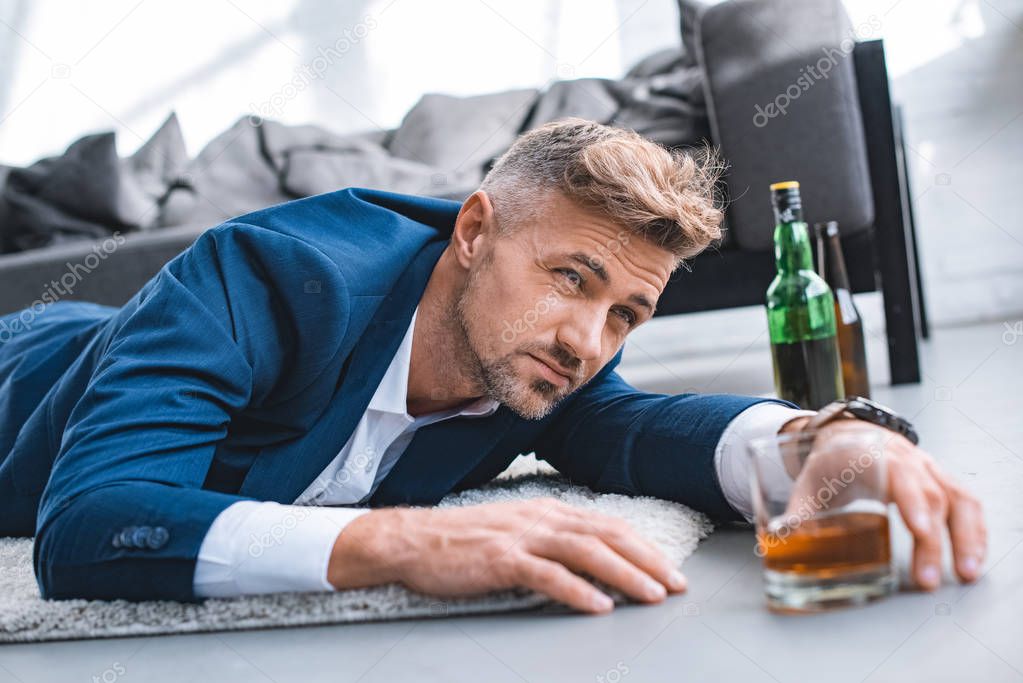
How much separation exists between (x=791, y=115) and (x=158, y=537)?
1678mm

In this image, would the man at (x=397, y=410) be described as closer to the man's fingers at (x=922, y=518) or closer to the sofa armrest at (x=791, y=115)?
the man's fingers at (x=922, y=518)

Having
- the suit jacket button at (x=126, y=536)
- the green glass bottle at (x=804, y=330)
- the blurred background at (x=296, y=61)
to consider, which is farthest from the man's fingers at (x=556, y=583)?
the blurred background at (x=296, y=61)

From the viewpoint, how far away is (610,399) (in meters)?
1.23

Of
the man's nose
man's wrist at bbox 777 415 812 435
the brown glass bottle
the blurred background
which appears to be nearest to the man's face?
the man's nose

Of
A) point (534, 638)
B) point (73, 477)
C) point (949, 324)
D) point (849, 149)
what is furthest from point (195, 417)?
point (949, 324)

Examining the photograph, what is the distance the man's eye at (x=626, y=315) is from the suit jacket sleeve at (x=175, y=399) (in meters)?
0.31

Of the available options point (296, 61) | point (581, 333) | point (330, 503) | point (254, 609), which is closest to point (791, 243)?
point (581, 333)

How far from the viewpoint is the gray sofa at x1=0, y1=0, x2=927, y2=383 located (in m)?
2.10

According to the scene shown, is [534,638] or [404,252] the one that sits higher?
[404,252]

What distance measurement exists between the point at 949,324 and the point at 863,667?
3179mm

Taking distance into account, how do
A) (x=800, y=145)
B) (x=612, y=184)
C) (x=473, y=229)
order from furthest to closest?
(x=800, y=145), (x=473, y=229), (x=612, y=184)

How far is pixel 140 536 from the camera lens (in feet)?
2.70

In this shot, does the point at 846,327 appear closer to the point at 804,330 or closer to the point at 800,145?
the point at 804,330

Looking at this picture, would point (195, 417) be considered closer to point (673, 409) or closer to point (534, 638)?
point (534, 638)
